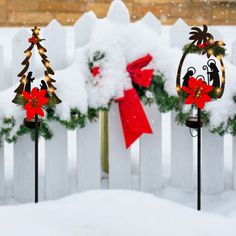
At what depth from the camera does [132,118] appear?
3568 mm

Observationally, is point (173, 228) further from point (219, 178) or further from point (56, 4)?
point (56, 4)

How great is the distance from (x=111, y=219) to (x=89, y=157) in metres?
0.99

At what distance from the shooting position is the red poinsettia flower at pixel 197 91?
298 centimetres

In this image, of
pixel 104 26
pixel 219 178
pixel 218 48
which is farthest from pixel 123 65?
pixel 219 178

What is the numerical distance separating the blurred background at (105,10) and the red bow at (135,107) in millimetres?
3605

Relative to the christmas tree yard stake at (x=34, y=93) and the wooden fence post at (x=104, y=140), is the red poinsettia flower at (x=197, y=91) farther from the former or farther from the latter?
the wooden fence post at (x=104, y=140)

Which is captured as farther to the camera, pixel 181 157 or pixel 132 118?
pixel 181 157

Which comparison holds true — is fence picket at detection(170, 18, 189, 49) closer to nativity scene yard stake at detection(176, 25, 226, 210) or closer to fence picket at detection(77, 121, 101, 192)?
nativity scene yard stake at detection(176, 25, 226, 210)

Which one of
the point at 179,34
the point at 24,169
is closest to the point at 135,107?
the point at 179,34

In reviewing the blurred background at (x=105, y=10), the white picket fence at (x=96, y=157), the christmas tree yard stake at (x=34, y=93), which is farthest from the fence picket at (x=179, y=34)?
the blurred background at (x=105, y=10)

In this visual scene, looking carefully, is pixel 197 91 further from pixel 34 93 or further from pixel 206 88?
pixel 34 93

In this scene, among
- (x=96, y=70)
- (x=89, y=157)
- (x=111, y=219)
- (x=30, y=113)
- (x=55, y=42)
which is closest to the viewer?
(x=111, y=219)

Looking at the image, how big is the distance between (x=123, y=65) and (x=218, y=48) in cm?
58

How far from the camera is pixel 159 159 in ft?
12.4
